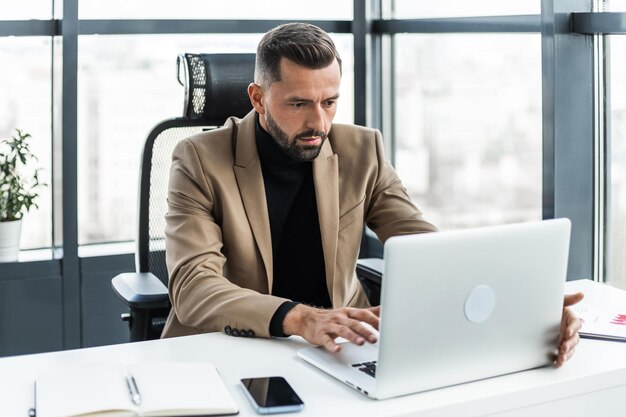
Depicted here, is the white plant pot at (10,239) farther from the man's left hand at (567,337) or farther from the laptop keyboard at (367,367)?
the man's left hand at (567,337)

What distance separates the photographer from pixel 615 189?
287 cm

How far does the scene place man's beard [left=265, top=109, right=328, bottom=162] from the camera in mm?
2141

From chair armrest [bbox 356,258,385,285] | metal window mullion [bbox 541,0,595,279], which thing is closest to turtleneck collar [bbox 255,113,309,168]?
chair armrest [bbox 356,258,385,285]

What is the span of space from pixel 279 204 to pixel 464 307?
879 millimetres

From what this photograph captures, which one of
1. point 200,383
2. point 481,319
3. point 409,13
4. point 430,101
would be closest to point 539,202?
point 430,101

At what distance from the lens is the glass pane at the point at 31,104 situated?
11.3 feet

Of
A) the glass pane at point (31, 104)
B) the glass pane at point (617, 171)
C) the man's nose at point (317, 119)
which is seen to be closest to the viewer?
the man's nose at point (317, 119)

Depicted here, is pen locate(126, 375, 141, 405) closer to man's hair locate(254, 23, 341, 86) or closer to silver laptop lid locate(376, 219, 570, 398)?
silver laptop lid locate(376, 219, 570, 398)

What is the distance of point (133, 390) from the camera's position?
1.49m

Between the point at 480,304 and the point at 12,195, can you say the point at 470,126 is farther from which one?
the point at 480,304

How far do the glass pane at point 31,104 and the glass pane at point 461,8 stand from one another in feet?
4.84

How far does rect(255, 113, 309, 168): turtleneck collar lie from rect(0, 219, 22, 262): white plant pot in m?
1.49

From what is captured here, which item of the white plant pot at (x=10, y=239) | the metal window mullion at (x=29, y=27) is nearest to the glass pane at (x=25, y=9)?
the metal window mullion at (x=29, y=27)

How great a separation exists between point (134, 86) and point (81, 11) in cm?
37
